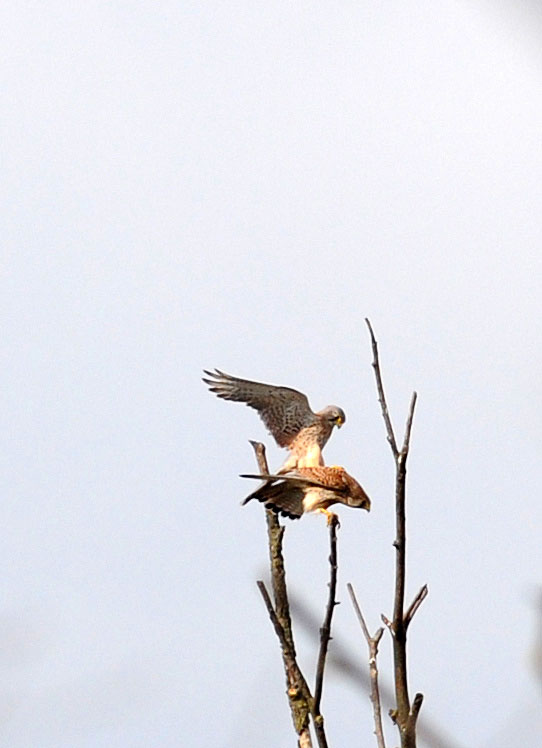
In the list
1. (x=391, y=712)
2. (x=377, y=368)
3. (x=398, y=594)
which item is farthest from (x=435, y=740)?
(x=377, y=368)

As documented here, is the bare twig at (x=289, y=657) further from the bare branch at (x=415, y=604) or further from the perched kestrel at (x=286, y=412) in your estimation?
the perched kestrel at (x=286, y=412)

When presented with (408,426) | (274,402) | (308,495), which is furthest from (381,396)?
(274,402)

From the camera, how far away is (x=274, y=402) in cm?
293

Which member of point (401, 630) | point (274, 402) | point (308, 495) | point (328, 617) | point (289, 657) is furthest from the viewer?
point (274, 402)

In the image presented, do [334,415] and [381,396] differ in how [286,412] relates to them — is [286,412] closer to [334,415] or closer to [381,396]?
[334,415]

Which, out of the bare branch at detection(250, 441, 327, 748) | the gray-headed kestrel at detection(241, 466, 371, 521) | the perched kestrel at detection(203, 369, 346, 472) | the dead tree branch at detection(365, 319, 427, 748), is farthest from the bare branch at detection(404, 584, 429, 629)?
the perched kestrel at detection(203, 369, 346, 472)

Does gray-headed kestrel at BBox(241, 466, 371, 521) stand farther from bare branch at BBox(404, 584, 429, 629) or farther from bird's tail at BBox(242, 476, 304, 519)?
bare branch at BBox(404, 584, 429, 629)

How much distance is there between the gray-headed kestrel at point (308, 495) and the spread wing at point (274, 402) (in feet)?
1.38

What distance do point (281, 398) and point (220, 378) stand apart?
0.57 ft

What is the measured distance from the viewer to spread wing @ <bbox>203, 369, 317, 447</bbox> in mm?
2859

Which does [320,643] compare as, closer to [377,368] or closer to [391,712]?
[391,712]

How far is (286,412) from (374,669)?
4.03 feet

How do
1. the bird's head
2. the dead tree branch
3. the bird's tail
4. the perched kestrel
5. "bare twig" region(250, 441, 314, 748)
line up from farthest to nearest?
the bird's head < the perched kestrel < the bird's tail < "bare twig" region(250, 441, 314, 748) < the dead tree branch

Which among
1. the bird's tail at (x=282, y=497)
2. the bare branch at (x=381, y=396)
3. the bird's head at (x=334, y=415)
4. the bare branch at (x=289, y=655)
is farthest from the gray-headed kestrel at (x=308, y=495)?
the bare branch at (x=381, y=396)
